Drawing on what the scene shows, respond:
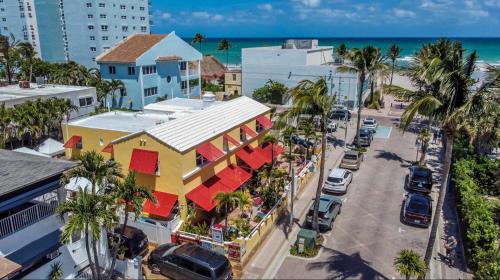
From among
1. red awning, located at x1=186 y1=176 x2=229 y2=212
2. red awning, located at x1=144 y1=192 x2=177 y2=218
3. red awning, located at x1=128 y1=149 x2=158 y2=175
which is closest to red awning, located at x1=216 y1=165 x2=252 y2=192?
red awning, located at x1=186 y1=176 x2=229 y2=212

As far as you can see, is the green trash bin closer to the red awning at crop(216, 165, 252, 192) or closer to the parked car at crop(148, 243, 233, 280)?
the parked car at crop(148, 243, 233, 280)

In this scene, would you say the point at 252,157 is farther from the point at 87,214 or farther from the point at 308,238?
the point at 87,214

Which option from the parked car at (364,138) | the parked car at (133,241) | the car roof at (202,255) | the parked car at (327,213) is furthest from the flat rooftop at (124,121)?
the parked car at (364,138)

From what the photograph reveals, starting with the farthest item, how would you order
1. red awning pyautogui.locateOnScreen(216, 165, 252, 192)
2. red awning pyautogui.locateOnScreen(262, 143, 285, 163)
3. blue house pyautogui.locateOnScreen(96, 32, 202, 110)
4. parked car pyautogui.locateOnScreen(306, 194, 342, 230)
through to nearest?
blue house pyautogui.locateOnScreen(96, 32, 202, 110) → red awning pyautogui.locateOnScreen(262, 143, 285, 163) → red awning pyautogui.locateOnScreen(216, 165, 252, 192) → parked car pyautogui.locateOnScreen(306, 194, 342, 230)

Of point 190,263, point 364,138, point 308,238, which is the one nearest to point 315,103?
point 308,238

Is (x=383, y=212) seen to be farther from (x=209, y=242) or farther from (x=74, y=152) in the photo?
(x=74, y=152)

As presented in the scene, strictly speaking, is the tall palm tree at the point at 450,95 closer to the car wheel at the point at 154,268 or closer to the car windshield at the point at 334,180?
A: the car windshield at the point at 334,180

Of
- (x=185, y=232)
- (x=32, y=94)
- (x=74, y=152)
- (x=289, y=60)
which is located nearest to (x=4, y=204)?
(x=185, y=232)

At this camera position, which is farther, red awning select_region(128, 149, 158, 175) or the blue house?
the blue house
